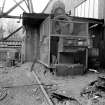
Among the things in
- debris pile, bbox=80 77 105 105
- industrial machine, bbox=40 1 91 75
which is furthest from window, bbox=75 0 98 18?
debris pile, bbox=80 77 105 105

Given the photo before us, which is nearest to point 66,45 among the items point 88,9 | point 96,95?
point 96,95

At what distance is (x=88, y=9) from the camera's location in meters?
11.5

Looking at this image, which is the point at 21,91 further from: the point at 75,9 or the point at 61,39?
the point at 75,9

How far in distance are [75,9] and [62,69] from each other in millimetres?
8188

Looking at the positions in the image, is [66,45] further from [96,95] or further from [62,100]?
[62,100]

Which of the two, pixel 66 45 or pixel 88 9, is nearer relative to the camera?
pixel 66 45

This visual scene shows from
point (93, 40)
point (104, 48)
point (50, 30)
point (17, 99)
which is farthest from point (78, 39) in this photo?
point (17, 99)

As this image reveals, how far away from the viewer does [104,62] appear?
956 centimetres

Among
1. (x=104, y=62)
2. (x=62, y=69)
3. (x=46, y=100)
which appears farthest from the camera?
(x=104, y=62)

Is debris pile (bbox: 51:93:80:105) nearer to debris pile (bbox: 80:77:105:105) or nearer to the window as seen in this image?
debris pile (bbox: 80:77:105:105)

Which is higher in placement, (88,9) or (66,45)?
(88,9)

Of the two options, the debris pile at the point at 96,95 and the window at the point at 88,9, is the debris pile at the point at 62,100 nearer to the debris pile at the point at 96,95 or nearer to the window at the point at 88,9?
the debris pile at the point at 96,95

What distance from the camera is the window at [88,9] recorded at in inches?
420

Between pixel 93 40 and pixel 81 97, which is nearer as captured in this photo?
pixel 81 97
